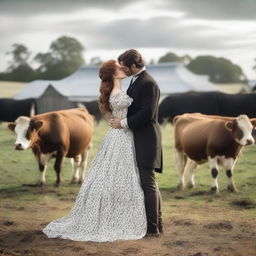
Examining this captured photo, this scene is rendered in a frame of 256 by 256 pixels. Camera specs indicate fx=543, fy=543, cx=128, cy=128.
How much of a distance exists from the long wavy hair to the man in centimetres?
18

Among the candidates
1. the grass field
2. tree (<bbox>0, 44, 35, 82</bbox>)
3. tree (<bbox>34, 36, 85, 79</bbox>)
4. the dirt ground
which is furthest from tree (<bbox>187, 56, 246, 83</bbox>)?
the dirt ground

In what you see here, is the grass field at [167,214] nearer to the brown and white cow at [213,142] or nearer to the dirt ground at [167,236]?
the dirt ground at [167,236]

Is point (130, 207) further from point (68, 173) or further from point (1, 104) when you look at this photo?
point (1, 104)

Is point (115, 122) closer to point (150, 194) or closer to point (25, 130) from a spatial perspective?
point (150, 194)

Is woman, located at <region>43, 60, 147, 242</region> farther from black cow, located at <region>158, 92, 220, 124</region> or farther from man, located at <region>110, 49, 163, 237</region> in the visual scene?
black cow, located at <region>158, 92, 220, 124</region>

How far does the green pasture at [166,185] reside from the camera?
28.3ft

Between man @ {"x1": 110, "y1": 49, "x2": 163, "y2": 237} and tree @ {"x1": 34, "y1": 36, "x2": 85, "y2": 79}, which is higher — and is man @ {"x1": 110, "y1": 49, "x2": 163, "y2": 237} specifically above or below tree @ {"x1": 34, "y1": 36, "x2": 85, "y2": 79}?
above

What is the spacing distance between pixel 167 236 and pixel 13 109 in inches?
652

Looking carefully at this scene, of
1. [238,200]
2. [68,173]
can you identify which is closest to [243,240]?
[238,200]

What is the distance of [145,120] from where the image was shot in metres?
5.60

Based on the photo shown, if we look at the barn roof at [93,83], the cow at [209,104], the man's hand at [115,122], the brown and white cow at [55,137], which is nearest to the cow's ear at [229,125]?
the brown and white cow at [55,137]

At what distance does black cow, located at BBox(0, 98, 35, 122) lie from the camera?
70.5 feet

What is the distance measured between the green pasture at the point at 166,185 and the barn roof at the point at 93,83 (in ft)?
51.5

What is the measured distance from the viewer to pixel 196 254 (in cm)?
524
